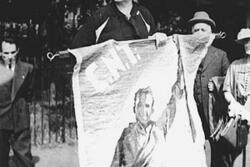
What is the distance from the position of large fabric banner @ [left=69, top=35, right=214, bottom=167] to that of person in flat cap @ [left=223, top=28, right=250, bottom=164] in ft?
1.10

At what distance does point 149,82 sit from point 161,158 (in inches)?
26.7

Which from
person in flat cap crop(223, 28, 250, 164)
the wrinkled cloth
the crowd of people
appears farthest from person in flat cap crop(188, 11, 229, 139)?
the wrinkled cloth

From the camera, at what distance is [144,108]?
4617mm

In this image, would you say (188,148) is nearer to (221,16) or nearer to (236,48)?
(236,48)

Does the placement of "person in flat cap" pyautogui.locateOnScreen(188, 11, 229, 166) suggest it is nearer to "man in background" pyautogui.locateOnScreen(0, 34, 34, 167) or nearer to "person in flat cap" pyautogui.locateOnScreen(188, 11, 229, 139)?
"person in flat cap" pyautogui.locateOnScreen(188, 11, 229, 139)

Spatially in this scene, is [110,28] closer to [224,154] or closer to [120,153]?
[120,153]

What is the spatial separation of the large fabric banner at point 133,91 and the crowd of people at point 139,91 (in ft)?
0.30

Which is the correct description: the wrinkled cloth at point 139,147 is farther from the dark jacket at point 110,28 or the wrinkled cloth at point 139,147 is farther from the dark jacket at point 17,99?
the dark jacket at point 17,99

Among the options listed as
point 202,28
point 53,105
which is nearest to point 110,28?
point 202,28

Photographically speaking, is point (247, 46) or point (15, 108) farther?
point (15, 108)

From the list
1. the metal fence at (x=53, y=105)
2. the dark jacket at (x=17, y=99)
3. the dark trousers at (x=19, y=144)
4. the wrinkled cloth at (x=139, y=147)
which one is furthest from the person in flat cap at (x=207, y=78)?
the metal fence at (x=53, y=105)

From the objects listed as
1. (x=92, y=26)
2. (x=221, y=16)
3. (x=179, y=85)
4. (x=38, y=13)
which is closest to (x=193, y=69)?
(x=179, y=85)

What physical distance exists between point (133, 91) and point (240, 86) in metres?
1.07

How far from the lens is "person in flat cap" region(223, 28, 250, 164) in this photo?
4.89m
